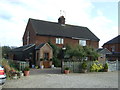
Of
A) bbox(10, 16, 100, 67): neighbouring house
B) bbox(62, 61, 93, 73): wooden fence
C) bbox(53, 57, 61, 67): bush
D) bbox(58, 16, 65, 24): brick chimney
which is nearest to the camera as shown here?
bbox(62, 61, 93, 73): wooden fence

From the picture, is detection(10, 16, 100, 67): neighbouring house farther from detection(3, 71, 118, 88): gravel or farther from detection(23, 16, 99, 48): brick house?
detection(3, 71, 118, 88): gravel

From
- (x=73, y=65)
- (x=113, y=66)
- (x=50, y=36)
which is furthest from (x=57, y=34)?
(x=113, y=66)

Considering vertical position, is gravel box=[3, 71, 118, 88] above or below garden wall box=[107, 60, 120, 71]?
below

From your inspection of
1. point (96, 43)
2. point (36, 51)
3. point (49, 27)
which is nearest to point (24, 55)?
point (36, 51)

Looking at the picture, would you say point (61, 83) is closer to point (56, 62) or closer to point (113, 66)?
point (113, 66)

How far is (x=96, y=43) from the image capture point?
35.9 metres

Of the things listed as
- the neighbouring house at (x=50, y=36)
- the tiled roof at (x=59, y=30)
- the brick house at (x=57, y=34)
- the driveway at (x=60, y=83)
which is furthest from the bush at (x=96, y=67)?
the tiled roof at (x=59, y=30)

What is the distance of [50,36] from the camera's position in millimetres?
29203

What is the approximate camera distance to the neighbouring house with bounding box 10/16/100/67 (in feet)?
84.7

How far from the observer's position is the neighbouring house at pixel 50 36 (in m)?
25.8

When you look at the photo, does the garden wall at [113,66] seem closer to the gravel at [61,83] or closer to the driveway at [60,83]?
the driveway at [60,83]

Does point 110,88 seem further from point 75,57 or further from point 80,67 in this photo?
point 75,57

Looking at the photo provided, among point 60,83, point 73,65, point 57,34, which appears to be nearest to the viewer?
point 60,83

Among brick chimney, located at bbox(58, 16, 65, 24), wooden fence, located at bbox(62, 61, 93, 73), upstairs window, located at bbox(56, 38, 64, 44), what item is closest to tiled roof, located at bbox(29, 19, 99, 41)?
upstairs window, located at bbox(56, 38, 64, 44)
